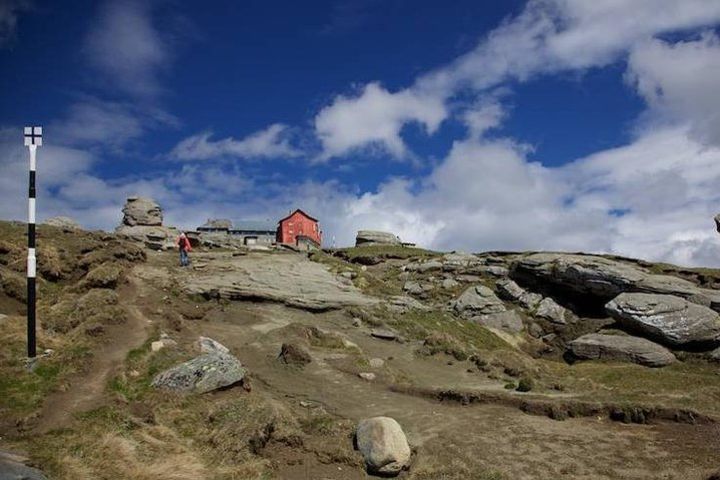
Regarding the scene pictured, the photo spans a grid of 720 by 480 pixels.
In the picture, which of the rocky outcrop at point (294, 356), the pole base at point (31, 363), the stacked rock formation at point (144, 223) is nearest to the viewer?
the pole base at point (31, 363)

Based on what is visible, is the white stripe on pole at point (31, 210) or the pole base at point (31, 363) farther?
the white stripe on pole at point (31, 210)

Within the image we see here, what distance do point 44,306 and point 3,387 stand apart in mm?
11303

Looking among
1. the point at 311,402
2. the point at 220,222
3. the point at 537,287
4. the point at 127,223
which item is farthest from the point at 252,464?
the point at 220,222

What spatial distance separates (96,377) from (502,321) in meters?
32.9

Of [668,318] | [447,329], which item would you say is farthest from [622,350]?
[447,329]

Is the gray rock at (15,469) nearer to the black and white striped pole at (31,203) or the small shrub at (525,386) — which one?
the black and white striped pole at (31,203)

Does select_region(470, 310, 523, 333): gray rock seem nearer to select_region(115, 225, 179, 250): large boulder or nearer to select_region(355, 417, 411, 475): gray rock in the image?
select_region(355, 417, 411, 475): gray rock

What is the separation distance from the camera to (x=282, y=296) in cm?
3784

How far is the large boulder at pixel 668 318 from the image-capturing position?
37.2m

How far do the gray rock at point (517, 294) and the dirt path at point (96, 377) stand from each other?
3275cm

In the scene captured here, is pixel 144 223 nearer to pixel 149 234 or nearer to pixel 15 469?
pixel 149 234

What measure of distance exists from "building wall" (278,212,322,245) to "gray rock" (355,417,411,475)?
313ft

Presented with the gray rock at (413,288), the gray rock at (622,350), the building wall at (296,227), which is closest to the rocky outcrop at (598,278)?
the gray rock at (622,350)

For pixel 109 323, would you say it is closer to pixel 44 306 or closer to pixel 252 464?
pixel 44 306
